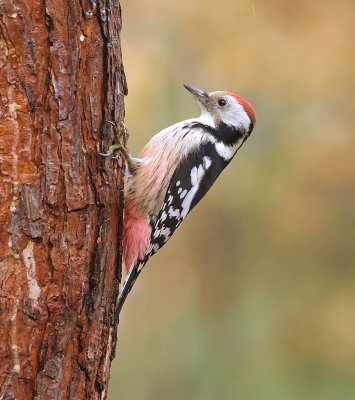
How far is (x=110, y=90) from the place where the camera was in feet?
9.62

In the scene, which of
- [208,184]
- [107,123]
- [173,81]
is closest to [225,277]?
[173,81]

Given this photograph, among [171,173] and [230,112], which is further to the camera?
[230,112]

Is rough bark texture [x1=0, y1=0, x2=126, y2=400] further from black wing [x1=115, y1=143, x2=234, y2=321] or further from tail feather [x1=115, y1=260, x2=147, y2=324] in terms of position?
black wing [x1=115, y1=143, x2=234, y2=321]

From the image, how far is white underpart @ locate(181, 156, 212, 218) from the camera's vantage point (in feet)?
12.8

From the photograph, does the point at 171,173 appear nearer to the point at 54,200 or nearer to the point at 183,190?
the point at 183,190

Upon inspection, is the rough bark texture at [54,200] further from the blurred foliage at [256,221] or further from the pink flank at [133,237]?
the blurred foliage at [256,221]

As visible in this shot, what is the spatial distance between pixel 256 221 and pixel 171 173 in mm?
3683

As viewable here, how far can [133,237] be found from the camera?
356cm

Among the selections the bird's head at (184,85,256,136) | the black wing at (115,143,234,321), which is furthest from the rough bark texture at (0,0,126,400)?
the bird's head at (184,85,256,136)

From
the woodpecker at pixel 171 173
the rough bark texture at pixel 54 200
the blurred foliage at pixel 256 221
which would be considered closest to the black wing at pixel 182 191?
the woodpecker at pixel 171 173

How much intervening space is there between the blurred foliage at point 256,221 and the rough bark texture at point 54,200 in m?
3.82

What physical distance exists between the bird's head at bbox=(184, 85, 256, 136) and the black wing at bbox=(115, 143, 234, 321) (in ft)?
1.11

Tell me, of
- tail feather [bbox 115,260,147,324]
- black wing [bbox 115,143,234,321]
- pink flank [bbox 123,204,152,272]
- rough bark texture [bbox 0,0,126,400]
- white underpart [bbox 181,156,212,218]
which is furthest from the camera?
white underpart [bbox 181,156,212,218]

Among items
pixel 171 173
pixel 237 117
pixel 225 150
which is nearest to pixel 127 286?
pixel 171 173
